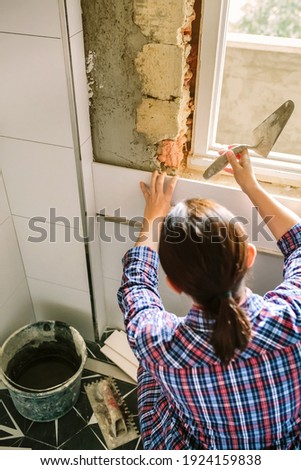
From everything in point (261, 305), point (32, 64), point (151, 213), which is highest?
point (32, 64)

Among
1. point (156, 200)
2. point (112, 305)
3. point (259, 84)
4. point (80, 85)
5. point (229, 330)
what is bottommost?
point (112, 305)

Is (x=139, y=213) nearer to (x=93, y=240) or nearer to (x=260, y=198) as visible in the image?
(x=93, y=240)

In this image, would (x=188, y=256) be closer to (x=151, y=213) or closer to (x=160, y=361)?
(x=160, y=361)

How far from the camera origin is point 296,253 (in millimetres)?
1183

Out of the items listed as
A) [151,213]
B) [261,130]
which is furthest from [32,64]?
[261,130]

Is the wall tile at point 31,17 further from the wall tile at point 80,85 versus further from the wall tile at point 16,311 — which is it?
the wall tile at point 16,311

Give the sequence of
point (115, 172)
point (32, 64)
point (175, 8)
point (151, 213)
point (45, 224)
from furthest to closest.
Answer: point (45, 224), point (115, 172), point (151, 213), point (32, 64), point (175, 8)

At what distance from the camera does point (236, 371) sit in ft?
3.00

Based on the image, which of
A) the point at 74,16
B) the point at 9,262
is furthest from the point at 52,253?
the point at 74,16

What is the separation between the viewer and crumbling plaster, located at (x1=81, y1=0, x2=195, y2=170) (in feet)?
4.02

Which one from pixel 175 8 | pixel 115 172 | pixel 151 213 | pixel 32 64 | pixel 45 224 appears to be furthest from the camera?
pixel 45 224

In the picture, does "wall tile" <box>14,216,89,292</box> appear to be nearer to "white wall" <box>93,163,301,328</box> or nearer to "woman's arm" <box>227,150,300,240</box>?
"white wall" <box>93,163,301,328</box>

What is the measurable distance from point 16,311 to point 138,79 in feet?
3.72
